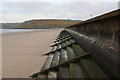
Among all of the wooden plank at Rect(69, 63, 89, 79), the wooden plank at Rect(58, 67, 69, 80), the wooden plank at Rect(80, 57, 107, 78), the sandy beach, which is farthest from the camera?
the sandy beach

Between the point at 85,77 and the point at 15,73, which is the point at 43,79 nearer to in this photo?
the point at 85,77

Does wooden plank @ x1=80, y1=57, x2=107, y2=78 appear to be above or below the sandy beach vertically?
above

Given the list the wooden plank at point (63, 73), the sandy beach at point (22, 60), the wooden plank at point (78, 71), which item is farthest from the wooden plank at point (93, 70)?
the sandy beach at point (22, 60)

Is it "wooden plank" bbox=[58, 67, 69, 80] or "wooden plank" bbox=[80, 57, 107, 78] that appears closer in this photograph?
"wooden plank" bbox=[80, 57, 107, 78]

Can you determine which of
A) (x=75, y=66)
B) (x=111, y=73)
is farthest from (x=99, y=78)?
(x=75, y=66)

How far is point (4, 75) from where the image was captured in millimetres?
2209

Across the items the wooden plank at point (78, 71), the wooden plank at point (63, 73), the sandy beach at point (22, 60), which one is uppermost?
the wooden plank at point (78, 71)

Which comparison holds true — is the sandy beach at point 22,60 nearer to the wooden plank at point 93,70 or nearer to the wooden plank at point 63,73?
the wooden plank at point 63,73

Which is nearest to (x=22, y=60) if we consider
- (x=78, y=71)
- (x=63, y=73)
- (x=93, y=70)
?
(x=63, y=73)

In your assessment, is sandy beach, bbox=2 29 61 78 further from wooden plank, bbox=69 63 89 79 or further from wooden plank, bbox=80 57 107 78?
wooden plank, bbox=80 57 107 78

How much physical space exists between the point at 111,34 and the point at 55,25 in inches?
3532

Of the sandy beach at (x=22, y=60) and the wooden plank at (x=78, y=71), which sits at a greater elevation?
the wooden plank at (x=78, y=71)

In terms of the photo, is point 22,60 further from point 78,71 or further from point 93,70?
point 93,70

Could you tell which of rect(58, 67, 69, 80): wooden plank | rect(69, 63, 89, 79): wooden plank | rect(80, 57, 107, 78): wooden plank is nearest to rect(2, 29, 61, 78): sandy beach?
rect(58, 67, 69, 80): wooden plank
